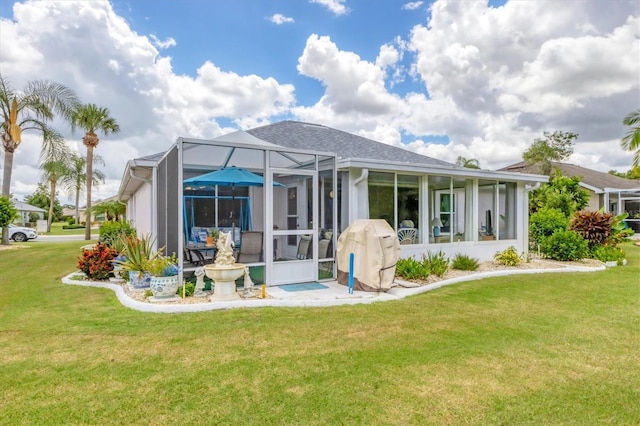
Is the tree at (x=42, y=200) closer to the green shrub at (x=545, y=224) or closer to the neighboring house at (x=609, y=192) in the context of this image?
the neighboring house at (x=609, y=192)

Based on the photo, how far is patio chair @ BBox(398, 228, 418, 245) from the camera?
9.96m

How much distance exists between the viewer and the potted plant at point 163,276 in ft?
21.9

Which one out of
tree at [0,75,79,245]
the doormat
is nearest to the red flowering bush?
the doormat

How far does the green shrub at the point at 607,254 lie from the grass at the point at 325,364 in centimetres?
657

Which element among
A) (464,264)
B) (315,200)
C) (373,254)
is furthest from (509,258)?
(315,200)

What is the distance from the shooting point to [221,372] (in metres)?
3.90

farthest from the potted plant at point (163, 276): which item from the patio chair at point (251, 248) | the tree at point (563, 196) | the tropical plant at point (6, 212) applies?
the tropical plant at point (6, 212)

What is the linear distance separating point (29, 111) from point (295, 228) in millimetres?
18586

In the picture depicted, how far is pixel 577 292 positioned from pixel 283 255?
244 inches

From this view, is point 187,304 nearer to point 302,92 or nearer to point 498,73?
point 302,92

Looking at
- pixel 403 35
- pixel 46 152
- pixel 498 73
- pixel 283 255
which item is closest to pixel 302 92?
pixel 403 35

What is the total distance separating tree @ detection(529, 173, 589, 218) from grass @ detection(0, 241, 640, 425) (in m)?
10.6

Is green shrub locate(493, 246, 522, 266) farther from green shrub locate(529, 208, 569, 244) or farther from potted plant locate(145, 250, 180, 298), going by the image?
potted plant locate(145, 250, 180, 298)

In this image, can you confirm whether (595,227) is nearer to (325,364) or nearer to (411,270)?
(411,270)
